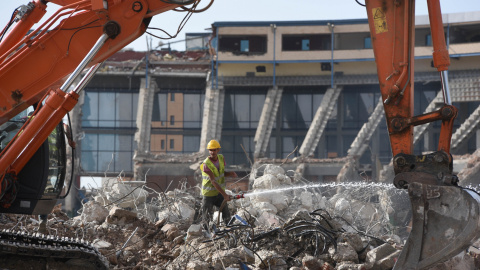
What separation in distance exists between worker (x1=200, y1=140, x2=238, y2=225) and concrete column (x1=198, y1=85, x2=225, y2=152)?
30.7 m

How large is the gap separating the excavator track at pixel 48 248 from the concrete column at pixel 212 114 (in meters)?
34.4

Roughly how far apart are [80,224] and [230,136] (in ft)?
114

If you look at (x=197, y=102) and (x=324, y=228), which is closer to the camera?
(x=324, y=228)

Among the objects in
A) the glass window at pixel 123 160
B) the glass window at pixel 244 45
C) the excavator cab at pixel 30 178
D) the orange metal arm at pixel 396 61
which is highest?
the glass window at pixel 244 45

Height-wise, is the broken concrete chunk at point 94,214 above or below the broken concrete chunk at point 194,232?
below

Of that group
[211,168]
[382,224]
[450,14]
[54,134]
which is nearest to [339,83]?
[450,14]

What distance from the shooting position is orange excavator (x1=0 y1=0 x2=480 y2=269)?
610 cm

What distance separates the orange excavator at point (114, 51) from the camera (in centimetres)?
610

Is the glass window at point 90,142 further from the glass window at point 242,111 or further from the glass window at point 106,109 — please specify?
the glass window at point 242,111

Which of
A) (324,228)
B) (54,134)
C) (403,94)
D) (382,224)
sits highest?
(403,94)

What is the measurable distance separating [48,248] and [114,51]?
257 cm

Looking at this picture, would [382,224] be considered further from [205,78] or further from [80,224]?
[205,78]

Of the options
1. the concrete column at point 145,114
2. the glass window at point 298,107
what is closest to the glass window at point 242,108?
the glass window at point 298,107

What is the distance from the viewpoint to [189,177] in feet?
123
